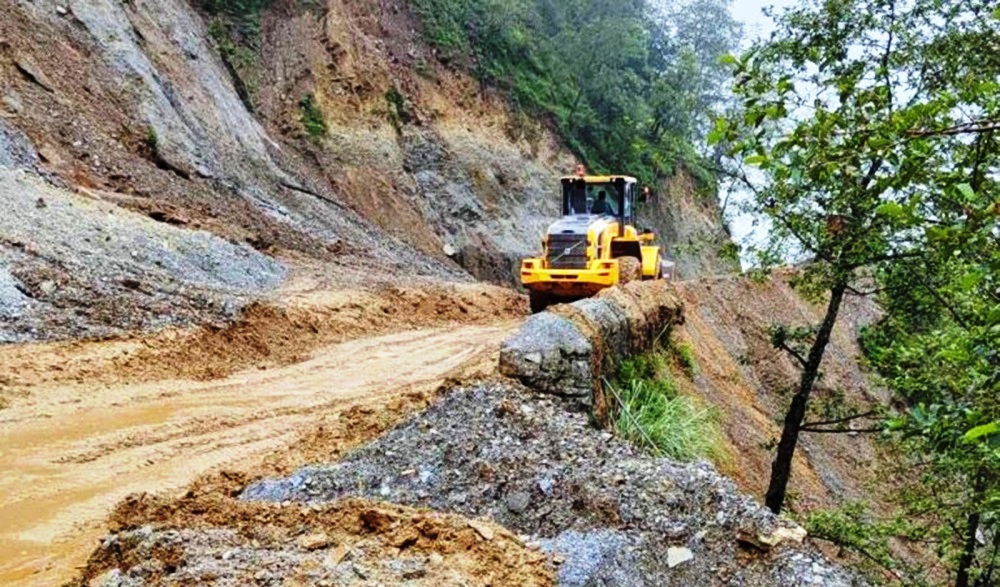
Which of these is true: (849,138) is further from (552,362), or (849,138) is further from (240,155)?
(240,155)

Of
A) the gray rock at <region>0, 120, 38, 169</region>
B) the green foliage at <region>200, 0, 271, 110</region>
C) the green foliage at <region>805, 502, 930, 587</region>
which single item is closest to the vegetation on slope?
the green foliage at <region>805, 502, 930, 587</region>

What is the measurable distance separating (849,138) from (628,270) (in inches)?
443

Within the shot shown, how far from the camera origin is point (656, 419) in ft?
23.3

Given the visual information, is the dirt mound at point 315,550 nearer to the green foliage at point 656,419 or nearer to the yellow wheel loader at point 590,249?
the green foliage at point 656,419

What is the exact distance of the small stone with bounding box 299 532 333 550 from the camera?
4141 mm

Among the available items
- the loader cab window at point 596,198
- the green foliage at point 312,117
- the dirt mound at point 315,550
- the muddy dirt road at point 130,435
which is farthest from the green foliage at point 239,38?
the dirt mound at point 315,550

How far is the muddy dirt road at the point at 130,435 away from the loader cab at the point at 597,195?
19.7 ft

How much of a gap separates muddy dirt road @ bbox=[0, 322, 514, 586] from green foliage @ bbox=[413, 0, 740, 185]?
19745 mm

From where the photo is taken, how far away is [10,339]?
28.6ft

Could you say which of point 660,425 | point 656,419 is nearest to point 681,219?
point 656,419

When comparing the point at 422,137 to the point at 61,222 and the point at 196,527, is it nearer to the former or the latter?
the point at 61,222

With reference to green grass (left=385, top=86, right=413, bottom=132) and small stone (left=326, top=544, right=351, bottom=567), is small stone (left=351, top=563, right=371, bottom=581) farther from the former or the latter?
green grass (left=385, top=86, right=413, bottom=132)

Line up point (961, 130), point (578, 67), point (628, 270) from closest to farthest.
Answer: point (961, 130) < point (628, 270) < point (578, 67)

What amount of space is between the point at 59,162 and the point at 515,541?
13.4 metres
